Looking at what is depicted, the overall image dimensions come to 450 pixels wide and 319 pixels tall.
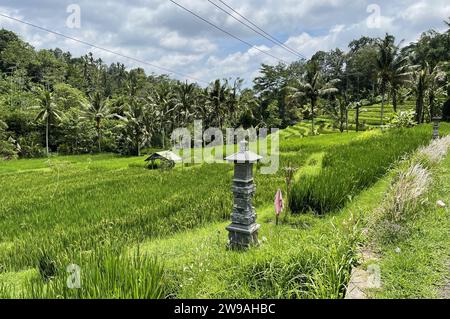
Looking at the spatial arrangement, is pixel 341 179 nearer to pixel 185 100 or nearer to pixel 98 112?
pixel 185 100

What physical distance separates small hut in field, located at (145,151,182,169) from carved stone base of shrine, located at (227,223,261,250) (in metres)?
15.5

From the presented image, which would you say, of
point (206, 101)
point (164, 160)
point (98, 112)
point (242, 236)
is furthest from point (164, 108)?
point (242, 236)

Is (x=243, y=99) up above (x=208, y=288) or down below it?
above

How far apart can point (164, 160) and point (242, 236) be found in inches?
648

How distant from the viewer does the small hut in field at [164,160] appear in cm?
2036

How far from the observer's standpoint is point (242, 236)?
473 centimetres

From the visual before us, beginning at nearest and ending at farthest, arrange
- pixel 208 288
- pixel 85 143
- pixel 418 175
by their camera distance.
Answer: pixel 208 288 < pixel 418 175 < pixel 85 143

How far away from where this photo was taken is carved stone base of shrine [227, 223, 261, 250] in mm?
4664

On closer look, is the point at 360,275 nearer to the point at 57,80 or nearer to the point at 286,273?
the point at 286,273

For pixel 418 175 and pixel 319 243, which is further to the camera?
pixel 418 175

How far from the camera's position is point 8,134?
116 feet

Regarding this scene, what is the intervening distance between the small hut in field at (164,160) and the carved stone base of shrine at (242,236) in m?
15.5
